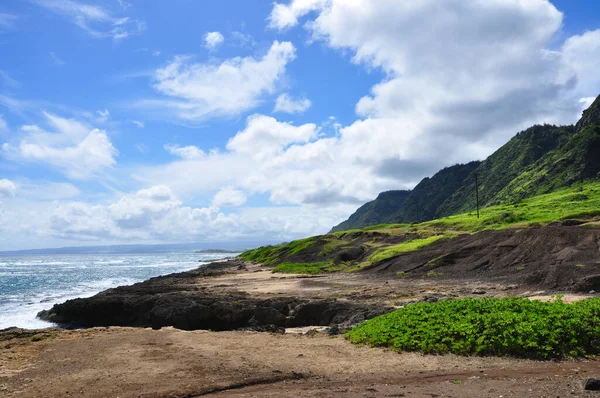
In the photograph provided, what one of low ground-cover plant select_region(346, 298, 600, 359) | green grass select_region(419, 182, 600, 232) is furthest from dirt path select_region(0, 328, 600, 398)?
green grass select_region(419, 182, 600, 232)

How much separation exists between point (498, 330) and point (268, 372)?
792 centimetres

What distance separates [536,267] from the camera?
37188 millimetres

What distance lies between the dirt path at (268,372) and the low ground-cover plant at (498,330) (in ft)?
2.03

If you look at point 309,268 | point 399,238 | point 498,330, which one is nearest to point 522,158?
point 399,238

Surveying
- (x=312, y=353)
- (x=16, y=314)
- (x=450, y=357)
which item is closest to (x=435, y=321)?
(x=450, y=357)

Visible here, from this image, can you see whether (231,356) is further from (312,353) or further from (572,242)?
(572,242)

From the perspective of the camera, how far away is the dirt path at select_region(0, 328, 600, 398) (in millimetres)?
11367

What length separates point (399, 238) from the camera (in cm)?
7369

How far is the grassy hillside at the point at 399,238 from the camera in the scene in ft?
199

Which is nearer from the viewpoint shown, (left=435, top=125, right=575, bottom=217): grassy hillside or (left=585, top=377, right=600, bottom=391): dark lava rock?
(left=585, top=377, right=600, bottom=391): dark lava rock

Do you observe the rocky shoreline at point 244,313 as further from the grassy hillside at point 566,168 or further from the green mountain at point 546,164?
the grassy hillside at point 566,168

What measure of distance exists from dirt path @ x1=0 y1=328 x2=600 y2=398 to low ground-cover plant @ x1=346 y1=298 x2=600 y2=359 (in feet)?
2.03

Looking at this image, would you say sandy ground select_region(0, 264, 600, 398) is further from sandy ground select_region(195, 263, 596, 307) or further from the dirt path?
sandy ground select_region(195, 263, 596, 307)

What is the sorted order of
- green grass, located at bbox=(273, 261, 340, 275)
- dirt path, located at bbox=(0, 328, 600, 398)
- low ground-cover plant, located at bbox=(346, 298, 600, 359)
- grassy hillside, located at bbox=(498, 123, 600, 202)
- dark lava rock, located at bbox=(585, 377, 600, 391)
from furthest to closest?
grassy hillside, located at bbox=(498, 123, 600, 202) < green grass, located at bbox=(273, 261, 340, 275) < low ground-cover plant, located at bbox=(346, 298, 600, 359) < dirt path, located at bbox=(0, 328, 600, 398) < dark lava rock, located at bbox=(585, 377, 600, 391)
